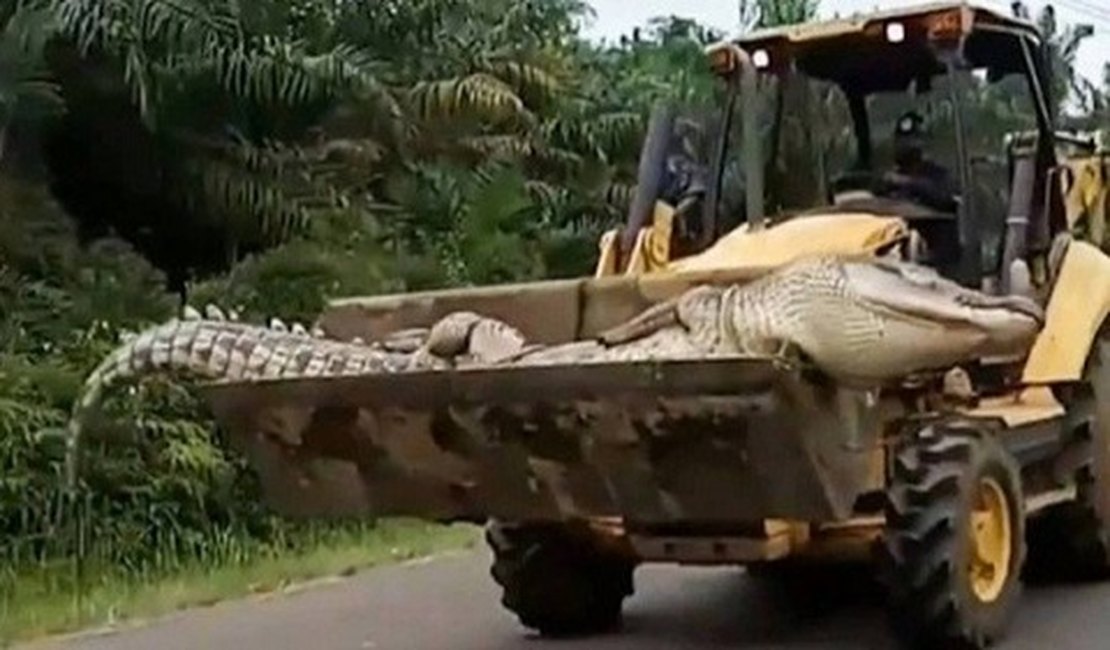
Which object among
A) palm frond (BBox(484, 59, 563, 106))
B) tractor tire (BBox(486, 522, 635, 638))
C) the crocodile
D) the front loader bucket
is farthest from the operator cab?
palm frond (BBox(484, 59, 563, 106))

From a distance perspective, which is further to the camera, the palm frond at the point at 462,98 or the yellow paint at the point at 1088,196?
the palm frond at the point at 462,98

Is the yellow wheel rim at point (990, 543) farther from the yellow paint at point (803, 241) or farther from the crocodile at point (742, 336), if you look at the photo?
the yellow paint at point (803, 241)

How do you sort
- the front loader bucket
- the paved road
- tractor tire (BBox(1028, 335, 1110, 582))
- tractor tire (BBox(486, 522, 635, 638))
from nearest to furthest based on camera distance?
the front loader bucket
the paved road
tractor tire (BBox(486, 522, 635, 638))
tractor tire (BBox(1028, 335, 1110, 582))

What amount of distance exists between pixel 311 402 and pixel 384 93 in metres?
8.33

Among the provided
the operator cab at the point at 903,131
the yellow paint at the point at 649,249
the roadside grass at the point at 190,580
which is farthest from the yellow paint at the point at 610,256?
the roadside grass at the point at 190,580

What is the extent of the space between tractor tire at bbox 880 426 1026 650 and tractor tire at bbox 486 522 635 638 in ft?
4.77

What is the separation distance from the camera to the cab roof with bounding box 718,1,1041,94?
348 inches

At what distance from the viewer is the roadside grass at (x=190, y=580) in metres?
9.82

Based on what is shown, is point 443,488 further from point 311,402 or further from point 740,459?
point 740,459

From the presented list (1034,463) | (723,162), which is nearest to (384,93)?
(723,162)

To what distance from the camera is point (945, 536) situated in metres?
7.48

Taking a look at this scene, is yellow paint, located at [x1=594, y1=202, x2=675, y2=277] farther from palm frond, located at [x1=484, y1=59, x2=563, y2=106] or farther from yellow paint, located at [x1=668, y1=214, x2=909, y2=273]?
palm frond, located at [x1=484, y1=59, x2=563, y2=106]

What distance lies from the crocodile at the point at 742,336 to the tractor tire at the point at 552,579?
1078mm

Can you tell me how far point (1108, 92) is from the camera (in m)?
25.4
